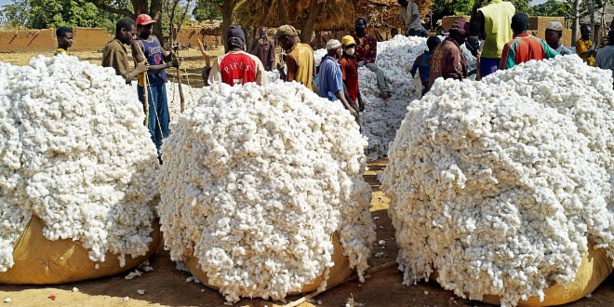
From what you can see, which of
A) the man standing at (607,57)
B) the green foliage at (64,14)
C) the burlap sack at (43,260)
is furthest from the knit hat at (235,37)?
the green foliage at (64,14)

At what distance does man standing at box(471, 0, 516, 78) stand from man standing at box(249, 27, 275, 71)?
14.0 ft

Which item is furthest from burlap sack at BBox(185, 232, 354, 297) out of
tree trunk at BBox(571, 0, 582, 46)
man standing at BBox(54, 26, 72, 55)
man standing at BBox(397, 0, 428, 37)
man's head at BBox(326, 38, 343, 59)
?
tree trunk at BBox(571, 0, 582, 46)

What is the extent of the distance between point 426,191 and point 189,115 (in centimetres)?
161

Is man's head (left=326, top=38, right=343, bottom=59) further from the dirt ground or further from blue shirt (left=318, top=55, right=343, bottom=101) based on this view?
the dirt ground

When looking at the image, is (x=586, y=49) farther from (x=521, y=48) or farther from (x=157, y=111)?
(x=157, y=111)

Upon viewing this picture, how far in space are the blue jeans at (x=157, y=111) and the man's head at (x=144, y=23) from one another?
1.96 ft

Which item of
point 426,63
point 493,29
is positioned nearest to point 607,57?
point 493,29

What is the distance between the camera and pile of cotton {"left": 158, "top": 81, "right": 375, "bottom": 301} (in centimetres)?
375

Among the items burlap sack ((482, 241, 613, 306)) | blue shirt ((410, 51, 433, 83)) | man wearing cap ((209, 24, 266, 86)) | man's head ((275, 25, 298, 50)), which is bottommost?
burlap sack ((482, 241, 613, 306))

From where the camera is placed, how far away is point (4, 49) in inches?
1078

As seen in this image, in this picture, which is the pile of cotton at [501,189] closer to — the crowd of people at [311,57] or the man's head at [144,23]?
the crowd of people at [311,57]

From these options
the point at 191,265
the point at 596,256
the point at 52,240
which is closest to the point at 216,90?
the point at 191,265

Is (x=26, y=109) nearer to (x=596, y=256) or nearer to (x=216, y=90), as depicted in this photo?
(x=216, y=90)

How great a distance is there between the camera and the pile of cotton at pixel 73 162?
13.3ft
